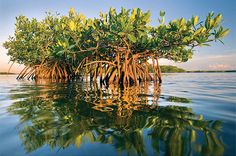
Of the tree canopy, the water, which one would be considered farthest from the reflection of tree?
the tree canopy

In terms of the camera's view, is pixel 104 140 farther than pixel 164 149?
Yes

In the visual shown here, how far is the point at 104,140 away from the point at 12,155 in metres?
0.89

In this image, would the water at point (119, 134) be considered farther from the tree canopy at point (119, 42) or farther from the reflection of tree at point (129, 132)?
the tree canopy at point (119, 42)

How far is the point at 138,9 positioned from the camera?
1053 centimetres

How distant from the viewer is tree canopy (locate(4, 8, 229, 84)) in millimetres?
9859

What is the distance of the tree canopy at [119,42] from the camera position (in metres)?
9.86

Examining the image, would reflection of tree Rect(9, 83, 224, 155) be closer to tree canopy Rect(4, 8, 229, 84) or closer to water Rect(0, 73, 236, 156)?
water Rect(0, 73, 236, 156)

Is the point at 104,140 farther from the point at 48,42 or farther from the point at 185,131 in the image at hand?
the point at 48,42

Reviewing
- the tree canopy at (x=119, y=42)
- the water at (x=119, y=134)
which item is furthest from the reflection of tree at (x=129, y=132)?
A: the tree canopy at (x=119, y=42)

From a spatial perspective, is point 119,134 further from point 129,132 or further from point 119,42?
point 119,42

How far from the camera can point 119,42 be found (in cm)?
1302

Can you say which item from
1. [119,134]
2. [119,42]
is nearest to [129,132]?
[119,134]

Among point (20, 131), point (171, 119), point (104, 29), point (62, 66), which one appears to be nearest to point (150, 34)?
point (104, 29)

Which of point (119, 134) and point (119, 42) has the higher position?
point (119, 42)
